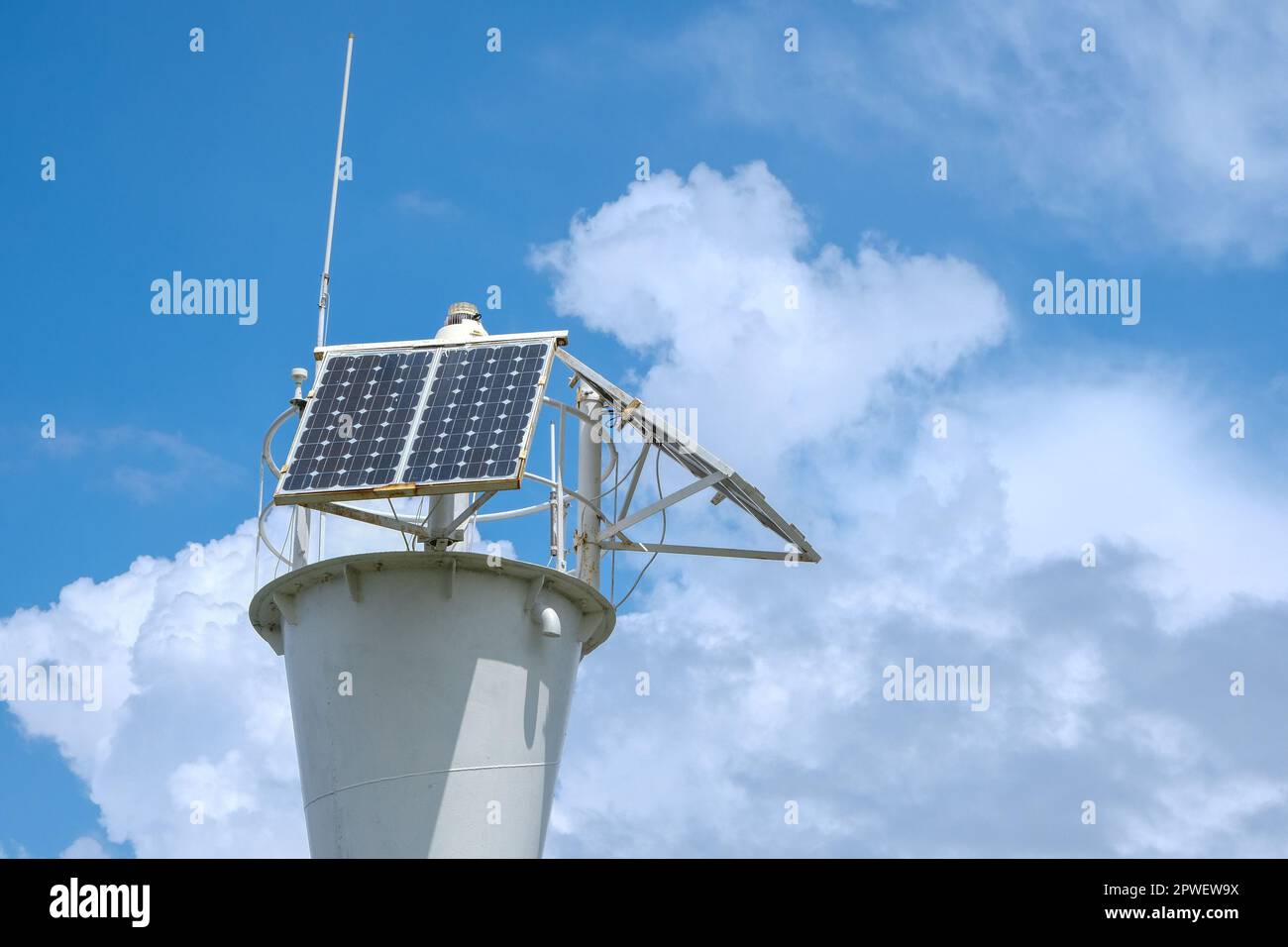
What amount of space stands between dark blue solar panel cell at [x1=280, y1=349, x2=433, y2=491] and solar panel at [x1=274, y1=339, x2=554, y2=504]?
0.02 meters

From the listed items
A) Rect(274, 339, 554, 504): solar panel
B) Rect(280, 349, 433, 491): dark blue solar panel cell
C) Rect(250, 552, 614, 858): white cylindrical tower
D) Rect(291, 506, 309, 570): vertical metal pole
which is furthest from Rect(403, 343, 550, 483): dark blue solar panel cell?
Rect(291, 506, 309, 570): vertical metal pole

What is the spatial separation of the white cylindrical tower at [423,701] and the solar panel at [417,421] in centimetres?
181

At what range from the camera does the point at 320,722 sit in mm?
28578

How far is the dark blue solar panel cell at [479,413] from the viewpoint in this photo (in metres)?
26.5

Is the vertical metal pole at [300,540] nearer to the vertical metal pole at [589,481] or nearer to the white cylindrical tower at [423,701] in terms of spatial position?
the white cylindrical tower at [423,701]

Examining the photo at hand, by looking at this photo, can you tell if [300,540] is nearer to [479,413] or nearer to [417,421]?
[417,421]

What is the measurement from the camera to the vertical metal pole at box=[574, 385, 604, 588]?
32719mm

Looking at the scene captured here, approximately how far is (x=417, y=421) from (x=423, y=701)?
452 cm

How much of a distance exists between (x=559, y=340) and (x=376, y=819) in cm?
840

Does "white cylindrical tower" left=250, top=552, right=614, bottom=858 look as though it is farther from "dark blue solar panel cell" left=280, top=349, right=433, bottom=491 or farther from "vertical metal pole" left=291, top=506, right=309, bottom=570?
"dark blue solar panel cell" left=280, top=349, right=433, bottom=491

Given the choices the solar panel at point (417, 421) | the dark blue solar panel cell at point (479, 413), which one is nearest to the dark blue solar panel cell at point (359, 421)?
the solar panel at point (417, 421)

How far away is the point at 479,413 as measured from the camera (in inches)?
1083
